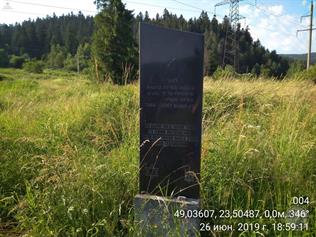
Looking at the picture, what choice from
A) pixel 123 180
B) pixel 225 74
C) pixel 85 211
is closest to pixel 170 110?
pixel 123 180

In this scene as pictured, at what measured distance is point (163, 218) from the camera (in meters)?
2.87

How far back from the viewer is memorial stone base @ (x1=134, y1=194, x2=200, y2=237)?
281 centimetres

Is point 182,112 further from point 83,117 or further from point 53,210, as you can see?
point 83,117

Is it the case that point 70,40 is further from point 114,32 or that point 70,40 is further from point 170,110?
point 170,110

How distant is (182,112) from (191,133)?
0.64 ft

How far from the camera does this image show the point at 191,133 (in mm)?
3031

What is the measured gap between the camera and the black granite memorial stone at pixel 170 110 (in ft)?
9.81

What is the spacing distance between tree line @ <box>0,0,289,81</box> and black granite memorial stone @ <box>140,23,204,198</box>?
4976mm

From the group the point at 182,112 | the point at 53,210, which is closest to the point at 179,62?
the point at 182,112

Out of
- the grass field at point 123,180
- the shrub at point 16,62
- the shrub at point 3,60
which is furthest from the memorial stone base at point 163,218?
the shrub at point 16,62

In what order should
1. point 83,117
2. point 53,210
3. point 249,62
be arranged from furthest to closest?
point 249,62, point 83,117, point 53,210

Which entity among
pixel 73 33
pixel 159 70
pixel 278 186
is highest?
pixel 73 33

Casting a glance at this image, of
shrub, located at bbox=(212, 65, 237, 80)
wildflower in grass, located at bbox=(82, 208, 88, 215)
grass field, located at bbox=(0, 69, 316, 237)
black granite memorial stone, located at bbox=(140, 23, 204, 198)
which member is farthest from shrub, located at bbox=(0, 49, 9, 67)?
wildflower in grass, located at bbox=(82, 208, 88, 215)

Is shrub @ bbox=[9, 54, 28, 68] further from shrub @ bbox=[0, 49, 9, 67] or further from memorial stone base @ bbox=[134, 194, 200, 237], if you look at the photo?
memorial stone base @ bbox=[134, 194, 200, 237]
